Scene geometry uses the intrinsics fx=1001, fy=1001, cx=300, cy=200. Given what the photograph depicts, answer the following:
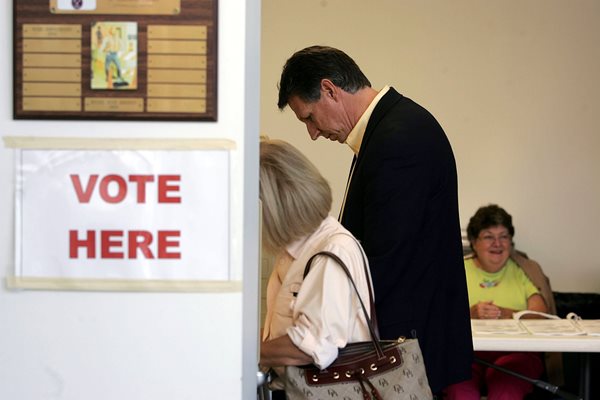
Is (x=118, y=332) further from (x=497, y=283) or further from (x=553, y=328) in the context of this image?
(x=497, y=283)

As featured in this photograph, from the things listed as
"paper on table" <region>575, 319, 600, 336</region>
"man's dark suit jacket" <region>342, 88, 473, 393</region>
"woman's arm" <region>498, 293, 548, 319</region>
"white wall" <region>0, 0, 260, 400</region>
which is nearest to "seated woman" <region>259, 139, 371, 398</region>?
"man's dark suit jacket" <region>342, 88, 473, 393</region>

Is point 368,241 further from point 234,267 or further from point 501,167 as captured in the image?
point 501,167

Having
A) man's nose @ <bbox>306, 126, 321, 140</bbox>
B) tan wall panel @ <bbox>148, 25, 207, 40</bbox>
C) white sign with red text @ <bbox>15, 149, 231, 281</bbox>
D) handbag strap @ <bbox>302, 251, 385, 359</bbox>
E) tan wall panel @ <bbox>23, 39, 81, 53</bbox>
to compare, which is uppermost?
tan wall panel @ <bbox>148, 25, 207, 40</bbox>

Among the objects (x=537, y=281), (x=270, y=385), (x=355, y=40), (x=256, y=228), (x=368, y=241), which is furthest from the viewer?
(x=355, y=40)

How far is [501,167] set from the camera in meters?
5.50

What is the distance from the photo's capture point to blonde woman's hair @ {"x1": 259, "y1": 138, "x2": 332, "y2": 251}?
2.25 metres

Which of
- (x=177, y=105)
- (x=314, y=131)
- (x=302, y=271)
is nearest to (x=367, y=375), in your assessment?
(x=302, y=271)

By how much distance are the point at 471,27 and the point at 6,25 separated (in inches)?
162

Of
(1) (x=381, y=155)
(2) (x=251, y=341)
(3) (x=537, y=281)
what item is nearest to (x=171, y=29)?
(2) (x=251, y=341)

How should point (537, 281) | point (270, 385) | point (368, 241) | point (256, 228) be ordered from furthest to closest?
point (537, 281) < point (368, 241) < point (270, 385) < point (256, 228)

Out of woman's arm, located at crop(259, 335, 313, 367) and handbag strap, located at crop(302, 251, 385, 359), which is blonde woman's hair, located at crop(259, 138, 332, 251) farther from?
woman's arm, located at crop(259, 335, 313, 367)

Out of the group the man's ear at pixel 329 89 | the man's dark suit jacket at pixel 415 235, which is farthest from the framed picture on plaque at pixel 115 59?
the man's ear at pixel 329 89

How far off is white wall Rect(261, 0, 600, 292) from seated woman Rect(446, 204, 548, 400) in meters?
0.39

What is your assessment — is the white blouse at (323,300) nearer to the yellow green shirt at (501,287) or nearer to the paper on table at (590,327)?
the paper on table at (590,327)
